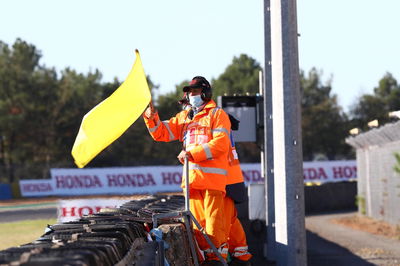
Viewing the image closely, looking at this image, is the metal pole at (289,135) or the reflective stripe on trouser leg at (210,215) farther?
the metal pole at (289,135)

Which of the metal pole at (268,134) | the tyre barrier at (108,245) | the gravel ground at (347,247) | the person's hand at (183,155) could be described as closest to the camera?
the tyre barrier at (108,245)

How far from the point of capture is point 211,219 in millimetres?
7344

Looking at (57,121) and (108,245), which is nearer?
(108,245)

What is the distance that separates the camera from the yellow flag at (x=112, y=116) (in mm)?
6625

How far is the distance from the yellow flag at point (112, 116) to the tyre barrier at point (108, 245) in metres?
0.60

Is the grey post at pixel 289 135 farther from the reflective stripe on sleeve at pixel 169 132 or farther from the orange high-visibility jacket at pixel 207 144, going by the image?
the reflective stripe on sleeve at pixel 169 132

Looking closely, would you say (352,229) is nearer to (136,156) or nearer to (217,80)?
(136,156)

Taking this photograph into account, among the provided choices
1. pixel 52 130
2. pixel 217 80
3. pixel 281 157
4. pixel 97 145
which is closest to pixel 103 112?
pixel 97 145

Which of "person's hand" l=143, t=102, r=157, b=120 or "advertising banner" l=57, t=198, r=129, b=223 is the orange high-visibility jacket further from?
"advertising banner" l=57, t=198, r=129, b=223

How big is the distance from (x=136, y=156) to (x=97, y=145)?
2400 inches

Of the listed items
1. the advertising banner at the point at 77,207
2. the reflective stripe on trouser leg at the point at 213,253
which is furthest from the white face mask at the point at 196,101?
the advertising banner at the point at 77,207

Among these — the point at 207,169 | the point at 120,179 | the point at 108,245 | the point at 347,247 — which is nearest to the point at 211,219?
the point at 207,169

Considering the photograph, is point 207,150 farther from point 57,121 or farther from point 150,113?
point 57,121

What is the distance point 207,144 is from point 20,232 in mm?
15894
